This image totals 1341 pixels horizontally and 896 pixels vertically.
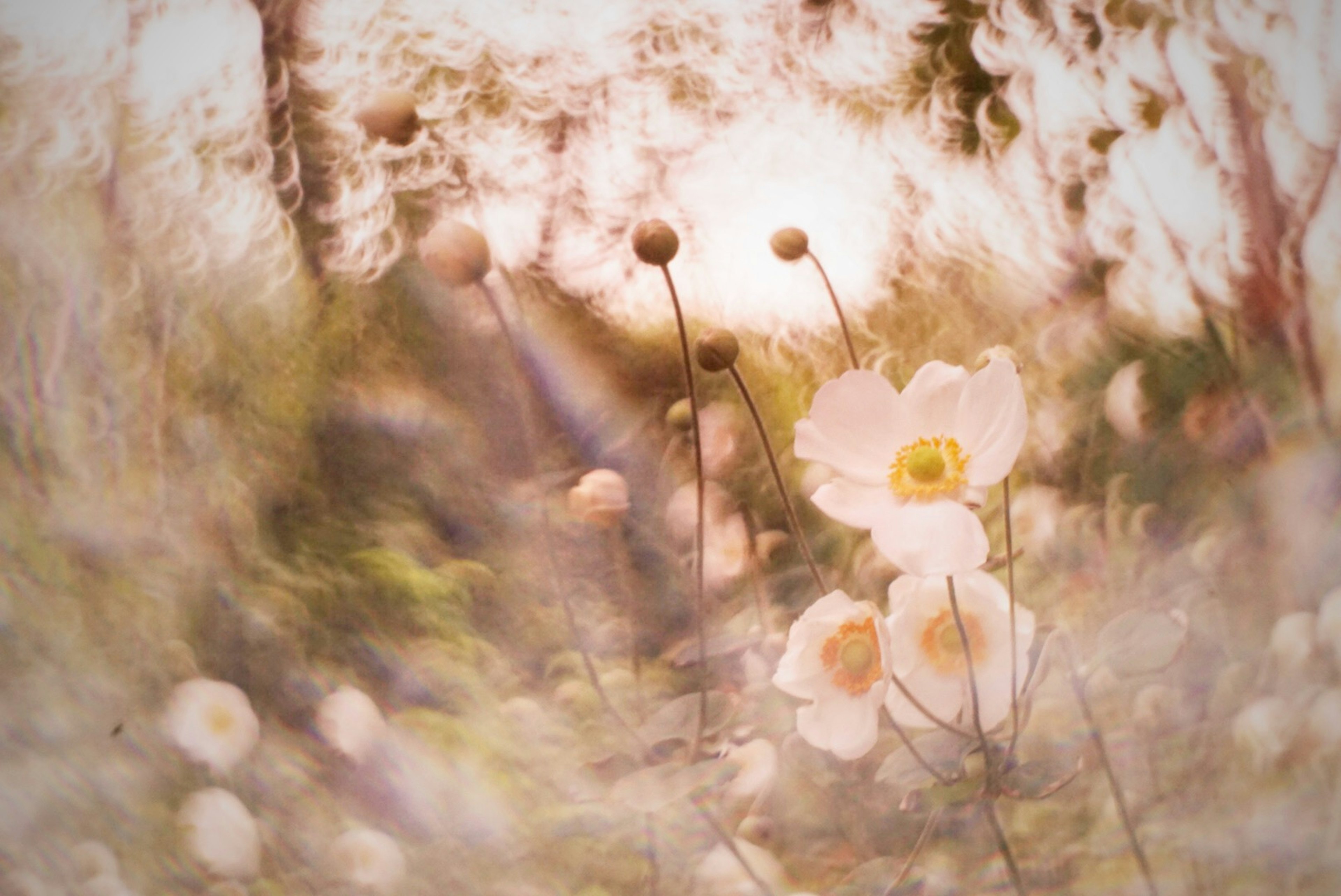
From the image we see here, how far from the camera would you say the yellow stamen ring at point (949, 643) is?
28.0 inches

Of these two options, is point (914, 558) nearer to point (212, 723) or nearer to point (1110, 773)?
point (1110, 773)

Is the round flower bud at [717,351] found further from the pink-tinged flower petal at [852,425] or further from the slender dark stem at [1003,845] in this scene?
the slender dark stem at [1003,845]

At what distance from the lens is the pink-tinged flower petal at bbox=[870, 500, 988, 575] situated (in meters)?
→ 0.65

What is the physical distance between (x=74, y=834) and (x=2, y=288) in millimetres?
411

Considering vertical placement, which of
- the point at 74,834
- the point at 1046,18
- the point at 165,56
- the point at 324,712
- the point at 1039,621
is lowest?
the point at 74,834

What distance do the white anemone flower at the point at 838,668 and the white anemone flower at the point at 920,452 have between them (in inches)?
2.1

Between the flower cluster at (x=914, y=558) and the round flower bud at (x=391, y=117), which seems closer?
the flower cluster at (x=914, y=558)

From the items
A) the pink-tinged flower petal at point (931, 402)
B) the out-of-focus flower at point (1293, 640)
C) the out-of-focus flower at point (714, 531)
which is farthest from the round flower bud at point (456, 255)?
the out-of-focus flower at point (1293, 640)

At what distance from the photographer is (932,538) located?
2.14 feet

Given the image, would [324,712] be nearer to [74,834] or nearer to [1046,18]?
[74,834]

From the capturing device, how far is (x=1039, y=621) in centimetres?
72

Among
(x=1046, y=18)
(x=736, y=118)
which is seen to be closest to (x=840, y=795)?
(x=736, y=118)

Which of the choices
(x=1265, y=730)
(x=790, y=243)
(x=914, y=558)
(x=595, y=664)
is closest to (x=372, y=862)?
(x=595, y=664)

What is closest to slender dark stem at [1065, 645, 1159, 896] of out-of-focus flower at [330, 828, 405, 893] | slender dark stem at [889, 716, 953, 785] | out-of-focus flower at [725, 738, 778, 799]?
slender dark stem at [889, 716, 953, 785]
